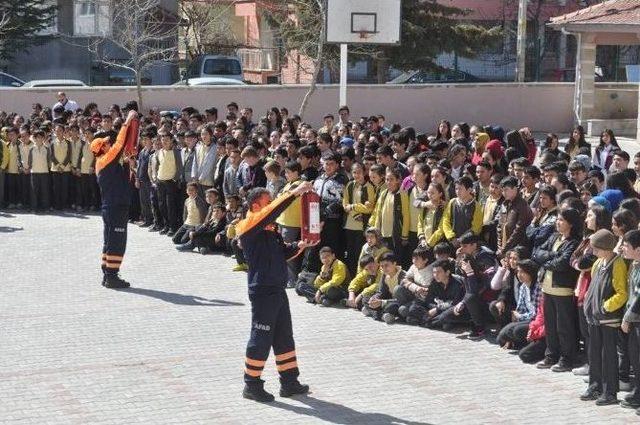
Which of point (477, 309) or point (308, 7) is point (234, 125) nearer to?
point (477, 309)

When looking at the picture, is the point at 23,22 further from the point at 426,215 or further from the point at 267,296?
the point at 267,296

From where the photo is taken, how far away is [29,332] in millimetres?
12680

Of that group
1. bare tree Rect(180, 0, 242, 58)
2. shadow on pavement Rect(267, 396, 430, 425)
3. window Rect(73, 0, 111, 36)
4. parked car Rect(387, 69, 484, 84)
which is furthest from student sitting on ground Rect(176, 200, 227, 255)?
window Rect(73, 0, 111, 36)

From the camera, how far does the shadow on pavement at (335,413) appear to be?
973 centimetres

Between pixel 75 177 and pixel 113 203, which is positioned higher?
pixel 113 203

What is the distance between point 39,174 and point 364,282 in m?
9.29

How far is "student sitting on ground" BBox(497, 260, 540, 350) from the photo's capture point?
37.7 feet

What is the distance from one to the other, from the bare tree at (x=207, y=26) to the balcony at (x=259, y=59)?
1.84m

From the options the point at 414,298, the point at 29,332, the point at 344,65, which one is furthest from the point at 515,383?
the point at 344,65

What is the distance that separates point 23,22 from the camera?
141 ft

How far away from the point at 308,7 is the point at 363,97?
5.70 meters

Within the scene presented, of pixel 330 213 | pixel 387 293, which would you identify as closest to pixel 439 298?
pixel 387 293

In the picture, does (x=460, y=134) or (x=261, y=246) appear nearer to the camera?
(x=261, y=246)

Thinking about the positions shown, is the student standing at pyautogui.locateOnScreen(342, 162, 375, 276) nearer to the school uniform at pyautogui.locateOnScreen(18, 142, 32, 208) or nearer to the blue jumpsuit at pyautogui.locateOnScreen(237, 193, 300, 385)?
the blue jumpsuit at pyautogui.locateOnScreen(237, 193, 300, 385)
